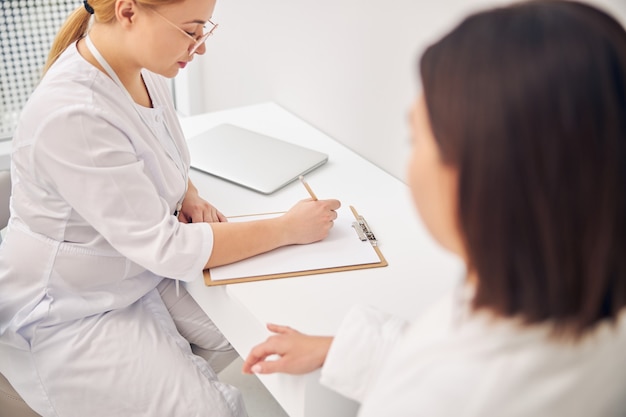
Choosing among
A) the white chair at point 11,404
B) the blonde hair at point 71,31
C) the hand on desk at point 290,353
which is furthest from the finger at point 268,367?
the blonde hair at point 71,31

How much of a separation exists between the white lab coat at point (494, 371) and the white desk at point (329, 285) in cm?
25

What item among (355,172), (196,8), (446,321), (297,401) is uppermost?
(196,8)

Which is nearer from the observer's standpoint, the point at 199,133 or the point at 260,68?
the point at 199,133

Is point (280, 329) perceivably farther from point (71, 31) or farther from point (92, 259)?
point (71, 31)

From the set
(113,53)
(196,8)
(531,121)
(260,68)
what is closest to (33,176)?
(113,53)

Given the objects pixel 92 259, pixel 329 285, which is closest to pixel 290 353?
pixel 329 285

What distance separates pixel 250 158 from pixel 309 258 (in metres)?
0.40

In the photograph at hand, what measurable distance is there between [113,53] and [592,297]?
81 cm

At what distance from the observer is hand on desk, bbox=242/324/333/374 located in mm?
801

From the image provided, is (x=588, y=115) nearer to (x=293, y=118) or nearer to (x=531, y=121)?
(x=531, y=121)

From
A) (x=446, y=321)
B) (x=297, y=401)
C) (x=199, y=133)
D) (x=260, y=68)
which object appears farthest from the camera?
(x=260, y=68)

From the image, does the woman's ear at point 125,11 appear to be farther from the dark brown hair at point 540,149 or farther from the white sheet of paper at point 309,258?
the dark brown hair at point 540,149

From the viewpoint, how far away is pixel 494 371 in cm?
54

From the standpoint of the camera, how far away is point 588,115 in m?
0.46
